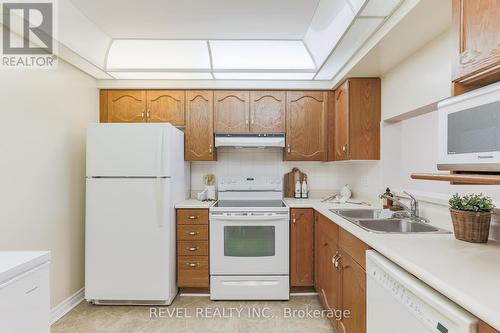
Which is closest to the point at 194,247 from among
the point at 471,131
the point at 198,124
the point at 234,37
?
the point at 198,124

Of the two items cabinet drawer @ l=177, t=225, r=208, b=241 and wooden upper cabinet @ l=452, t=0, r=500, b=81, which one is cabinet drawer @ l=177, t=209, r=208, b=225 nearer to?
cabinet drawer @ l=177, t=225, r=208, b=241

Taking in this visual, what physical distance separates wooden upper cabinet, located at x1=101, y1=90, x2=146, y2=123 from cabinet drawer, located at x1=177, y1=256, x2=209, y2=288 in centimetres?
163

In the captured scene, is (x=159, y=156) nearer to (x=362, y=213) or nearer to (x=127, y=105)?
(x=127, y=105)

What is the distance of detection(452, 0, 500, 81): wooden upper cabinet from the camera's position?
1.01m

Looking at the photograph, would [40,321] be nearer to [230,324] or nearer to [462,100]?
[230,324]

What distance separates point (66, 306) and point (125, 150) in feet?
4.90

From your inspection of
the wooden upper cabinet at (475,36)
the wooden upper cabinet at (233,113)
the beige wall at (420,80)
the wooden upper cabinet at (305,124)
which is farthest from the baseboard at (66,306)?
the beige wall at (420,80)

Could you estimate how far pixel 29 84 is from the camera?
2088mm

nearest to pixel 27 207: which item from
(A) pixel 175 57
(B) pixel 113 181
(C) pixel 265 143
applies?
(B) pixel 113 181

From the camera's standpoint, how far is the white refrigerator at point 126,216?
246cm

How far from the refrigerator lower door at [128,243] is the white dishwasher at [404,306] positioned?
71.1 inches

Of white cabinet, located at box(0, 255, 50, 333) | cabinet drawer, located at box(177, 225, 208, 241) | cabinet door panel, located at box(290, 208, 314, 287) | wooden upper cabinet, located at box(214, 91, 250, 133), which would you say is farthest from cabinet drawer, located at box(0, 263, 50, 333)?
wooden upper cabinet, located at box(214, 91, 250, 133)

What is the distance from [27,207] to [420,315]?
2545 millimetres

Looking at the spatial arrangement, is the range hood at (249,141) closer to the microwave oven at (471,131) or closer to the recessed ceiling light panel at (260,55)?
the recessed ceiling light panel at (260,55)
